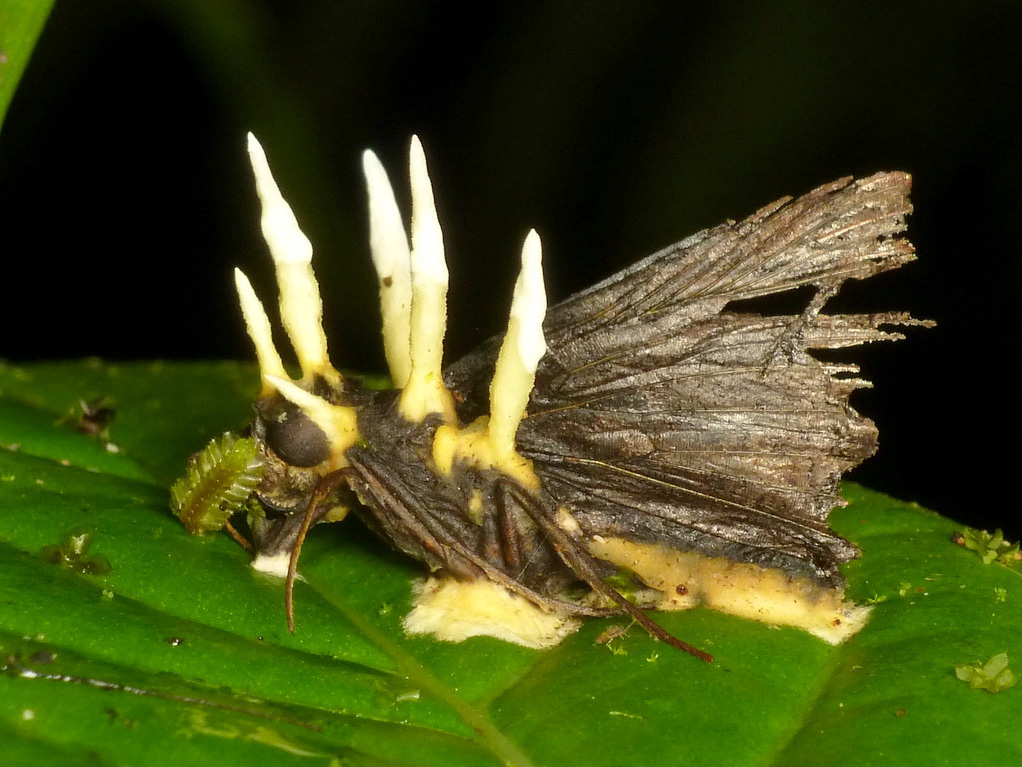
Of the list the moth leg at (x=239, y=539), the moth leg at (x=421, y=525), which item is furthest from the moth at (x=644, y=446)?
the moth leg at (x=239, y=539)

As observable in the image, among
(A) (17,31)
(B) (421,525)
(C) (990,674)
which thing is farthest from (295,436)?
(C) (990,674)

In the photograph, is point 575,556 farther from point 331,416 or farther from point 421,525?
point 331,416

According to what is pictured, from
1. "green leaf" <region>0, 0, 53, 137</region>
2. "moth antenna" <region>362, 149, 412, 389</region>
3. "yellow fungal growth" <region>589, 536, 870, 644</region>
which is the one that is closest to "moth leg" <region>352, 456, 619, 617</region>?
"yellow fungal growth" <region>589, 536, 870, 644</region>

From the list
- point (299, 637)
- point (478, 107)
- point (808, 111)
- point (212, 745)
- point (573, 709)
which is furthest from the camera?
point (478, 107)

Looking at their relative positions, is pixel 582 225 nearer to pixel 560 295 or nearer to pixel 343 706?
pixel 560 295

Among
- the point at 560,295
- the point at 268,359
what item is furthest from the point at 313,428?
the point at 560,295

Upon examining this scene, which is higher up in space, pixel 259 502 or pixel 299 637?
pixel 259 502
